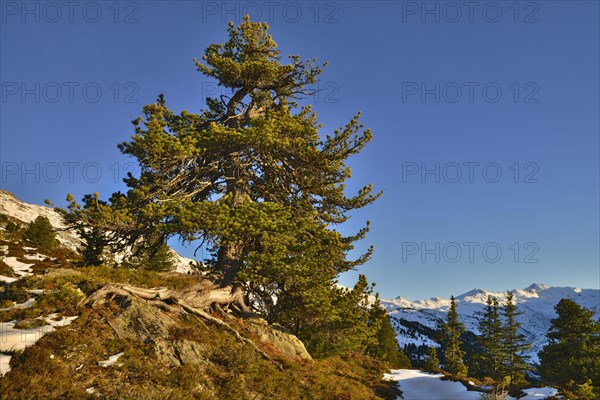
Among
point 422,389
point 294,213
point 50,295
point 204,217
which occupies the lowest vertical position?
point 422,389

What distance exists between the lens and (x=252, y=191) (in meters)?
19.1

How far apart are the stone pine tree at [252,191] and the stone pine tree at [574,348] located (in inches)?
1050

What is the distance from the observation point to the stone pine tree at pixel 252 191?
572 inches

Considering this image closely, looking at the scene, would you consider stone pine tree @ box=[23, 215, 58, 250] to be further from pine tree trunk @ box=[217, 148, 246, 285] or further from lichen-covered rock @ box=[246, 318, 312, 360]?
lichen-covered rock @ box=[246, 318, 312, 360]

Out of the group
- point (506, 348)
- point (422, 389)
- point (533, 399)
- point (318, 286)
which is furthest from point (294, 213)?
point (506, 348)

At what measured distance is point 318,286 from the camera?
1548 cm

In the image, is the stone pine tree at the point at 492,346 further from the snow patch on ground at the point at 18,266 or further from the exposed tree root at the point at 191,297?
the snow patch on ground at the point at 18,266

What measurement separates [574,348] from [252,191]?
112 feet

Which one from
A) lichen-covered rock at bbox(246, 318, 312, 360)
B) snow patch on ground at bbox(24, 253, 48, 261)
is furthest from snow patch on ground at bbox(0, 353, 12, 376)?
snow patch on ground at bbox(24, 253, 48, 261)

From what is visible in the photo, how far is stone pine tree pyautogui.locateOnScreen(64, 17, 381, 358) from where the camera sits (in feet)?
47.6

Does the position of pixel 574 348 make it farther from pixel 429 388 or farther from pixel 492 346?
pixel 429 388

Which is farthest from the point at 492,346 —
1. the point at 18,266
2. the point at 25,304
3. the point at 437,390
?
the point at 18,266

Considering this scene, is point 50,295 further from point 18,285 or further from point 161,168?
point 161,168

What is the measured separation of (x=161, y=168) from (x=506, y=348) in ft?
164
